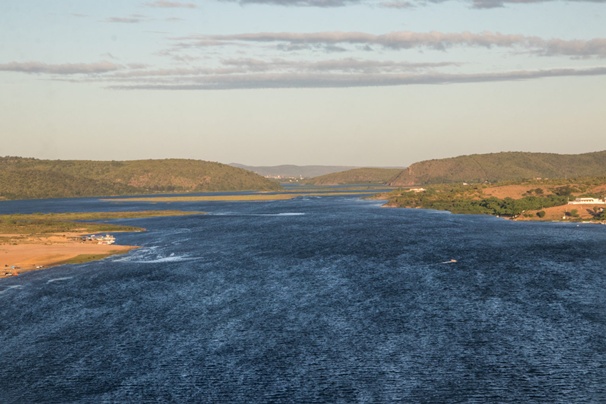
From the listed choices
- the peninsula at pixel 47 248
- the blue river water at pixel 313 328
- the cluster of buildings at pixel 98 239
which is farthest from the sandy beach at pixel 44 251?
the blue river water at pixel 313 328

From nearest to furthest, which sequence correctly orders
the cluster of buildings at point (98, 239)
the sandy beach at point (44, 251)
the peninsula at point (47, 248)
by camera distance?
the sandy beach at point (44, 251)
the peninsula at point (47, 248)
the cluster of buildings at point (98, 239)

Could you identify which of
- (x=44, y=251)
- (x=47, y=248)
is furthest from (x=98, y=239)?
(x=44, y=251)

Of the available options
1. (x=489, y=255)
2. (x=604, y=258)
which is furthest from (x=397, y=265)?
(x=604, y=258)

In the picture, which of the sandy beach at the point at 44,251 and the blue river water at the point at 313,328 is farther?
the sandy beach at the point at 44,251

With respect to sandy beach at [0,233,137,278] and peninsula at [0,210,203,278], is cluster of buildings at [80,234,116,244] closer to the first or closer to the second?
peninsula at [0,210,203,278]

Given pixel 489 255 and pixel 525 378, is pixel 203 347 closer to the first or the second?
pixel 525 378

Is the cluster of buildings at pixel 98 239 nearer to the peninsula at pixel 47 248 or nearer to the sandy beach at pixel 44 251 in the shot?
the peninsula at pixel 47 248
